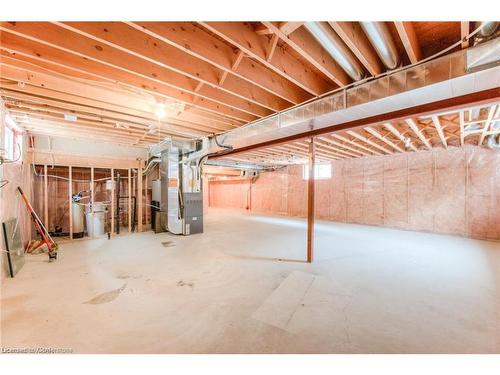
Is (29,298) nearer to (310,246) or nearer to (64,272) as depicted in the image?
(64,272)

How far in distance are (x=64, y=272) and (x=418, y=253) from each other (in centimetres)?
546

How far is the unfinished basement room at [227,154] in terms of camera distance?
149 centimetres

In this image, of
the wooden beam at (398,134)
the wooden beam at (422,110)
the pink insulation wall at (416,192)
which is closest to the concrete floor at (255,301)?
A: the pink insulation wall at (416,192)

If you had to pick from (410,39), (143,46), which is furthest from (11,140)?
(410,39)

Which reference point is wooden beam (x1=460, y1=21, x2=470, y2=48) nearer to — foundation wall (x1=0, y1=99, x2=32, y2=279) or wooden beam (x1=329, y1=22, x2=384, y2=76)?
wooden beam (x1=329, y1=22, x2=384, y2=76)

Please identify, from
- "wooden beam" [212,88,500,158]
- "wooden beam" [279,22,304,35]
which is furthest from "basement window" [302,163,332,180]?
"wooden beam" [279,22,304,35]

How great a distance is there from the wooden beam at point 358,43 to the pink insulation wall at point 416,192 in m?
4.96

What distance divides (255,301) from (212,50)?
235 cm

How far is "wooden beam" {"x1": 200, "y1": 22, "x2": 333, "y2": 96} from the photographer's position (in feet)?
4.78

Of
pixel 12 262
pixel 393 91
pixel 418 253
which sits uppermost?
pixel 393 91

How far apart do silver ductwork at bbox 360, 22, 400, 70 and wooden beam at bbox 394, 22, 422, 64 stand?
104 millimetres

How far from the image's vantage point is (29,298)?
2004 mm

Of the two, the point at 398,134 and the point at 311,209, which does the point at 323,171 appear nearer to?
the point at 398,134
